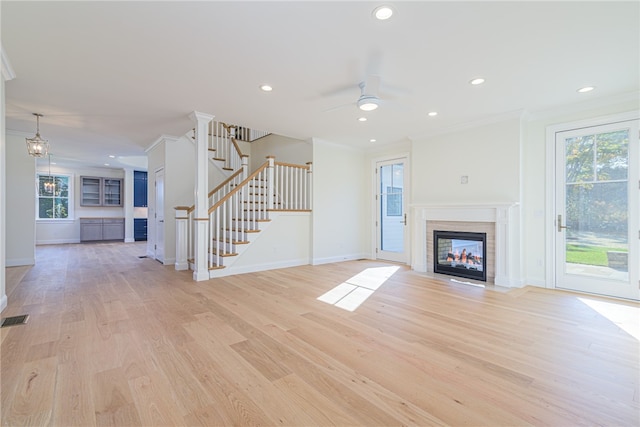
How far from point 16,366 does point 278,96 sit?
11.7ft

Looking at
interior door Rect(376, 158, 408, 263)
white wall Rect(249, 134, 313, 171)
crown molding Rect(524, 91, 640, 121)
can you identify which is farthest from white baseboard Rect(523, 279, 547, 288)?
white wall Rect(249, 134, 313, 171)

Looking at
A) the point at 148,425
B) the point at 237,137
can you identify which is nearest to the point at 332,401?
the point at 148,425

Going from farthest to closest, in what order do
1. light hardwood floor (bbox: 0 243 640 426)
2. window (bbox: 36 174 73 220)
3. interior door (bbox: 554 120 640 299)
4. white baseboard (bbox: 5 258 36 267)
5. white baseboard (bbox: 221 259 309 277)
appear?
window (bbox: 36 174 73 220) → white baseboard (bbox: 5 258 36 267) → white baseboard (bbox: 221 259 309 277) → interior door (bbox: 554 120 640 299) → light hardwood floor (bbox: 0 243 640 426)

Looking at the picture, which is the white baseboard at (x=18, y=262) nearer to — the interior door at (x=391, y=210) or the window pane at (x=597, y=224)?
the interior door at (x=391, y=210)

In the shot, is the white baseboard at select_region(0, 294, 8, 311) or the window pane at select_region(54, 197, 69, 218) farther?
the window pane at select_region(54, 197, 69, 218)

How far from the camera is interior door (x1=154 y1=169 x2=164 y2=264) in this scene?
6.32 meters

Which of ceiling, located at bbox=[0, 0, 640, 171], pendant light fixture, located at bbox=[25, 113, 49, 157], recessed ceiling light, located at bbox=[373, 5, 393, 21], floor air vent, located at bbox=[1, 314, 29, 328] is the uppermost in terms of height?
ceiling, located at bbox=[0, 0, 640, 171]

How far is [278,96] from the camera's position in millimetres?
3848

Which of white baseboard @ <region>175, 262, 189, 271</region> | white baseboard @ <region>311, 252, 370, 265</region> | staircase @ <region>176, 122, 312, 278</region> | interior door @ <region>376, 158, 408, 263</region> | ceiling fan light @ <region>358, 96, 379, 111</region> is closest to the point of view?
ceiling fan light @ <region>358, 96, 379, 111</region>

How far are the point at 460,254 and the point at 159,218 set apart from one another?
20.7ft

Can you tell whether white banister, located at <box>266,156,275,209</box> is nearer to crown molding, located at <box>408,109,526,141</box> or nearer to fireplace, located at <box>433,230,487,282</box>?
crown molding, located at <box>408,109,526,141</box>

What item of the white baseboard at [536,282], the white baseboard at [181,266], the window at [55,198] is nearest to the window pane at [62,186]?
the window at [55,198]

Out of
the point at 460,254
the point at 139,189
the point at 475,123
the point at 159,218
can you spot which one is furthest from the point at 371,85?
the point at 139,189

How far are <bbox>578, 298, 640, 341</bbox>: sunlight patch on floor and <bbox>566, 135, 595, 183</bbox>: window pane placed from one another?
1.66m
